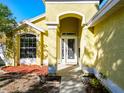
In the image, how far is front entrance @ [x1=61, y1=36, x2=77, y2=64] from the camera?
64.1 ft

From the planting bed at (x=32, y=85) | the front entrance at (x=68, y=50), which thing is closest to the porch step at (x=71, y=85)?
the planting bed at (x=32, y=85)

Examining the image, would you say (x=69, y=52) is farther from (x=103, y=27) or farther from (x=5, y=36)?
(x=103, y=27)

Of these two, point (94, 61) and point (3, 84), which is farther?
point (94, 61)

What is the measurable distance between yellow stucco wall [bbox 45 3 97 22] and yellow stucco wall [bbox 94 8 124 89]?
243 centimetres

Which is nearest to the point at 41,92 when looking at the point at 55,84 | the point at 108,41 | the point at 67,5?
the point at 55,84

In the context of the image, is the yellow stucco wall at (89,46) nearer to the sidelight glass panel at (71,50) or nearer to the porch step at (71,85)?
A: the porch step at (71,85)

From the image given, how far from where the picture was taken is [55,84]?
11008 millimetres

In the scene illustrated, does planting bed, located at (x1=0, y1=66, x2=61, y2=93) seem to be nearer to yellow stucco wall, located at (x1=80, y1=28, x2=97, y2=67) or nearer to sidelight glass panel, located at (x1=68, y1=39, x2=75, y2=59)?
yellow stucco wall, located at (x1=80, y1=28, x2=97, y2=67)

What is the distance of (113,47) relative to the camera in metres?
8.70

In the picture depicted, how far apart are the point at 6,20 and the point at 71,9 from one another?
23.7ft

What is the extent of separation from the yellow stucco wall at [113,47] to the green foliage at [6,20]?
387 inches

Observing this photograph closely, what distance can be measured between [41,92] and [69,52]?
10450mm

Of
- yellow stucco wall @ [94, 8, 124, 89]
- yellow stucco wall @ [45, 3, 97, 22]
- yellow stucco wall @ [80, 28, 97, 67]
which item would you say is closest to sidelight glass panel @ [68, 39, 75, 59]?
yellow stucco wall @ [80, 28, 97, 67]

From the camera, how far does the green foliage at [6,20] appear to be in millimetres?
17844
